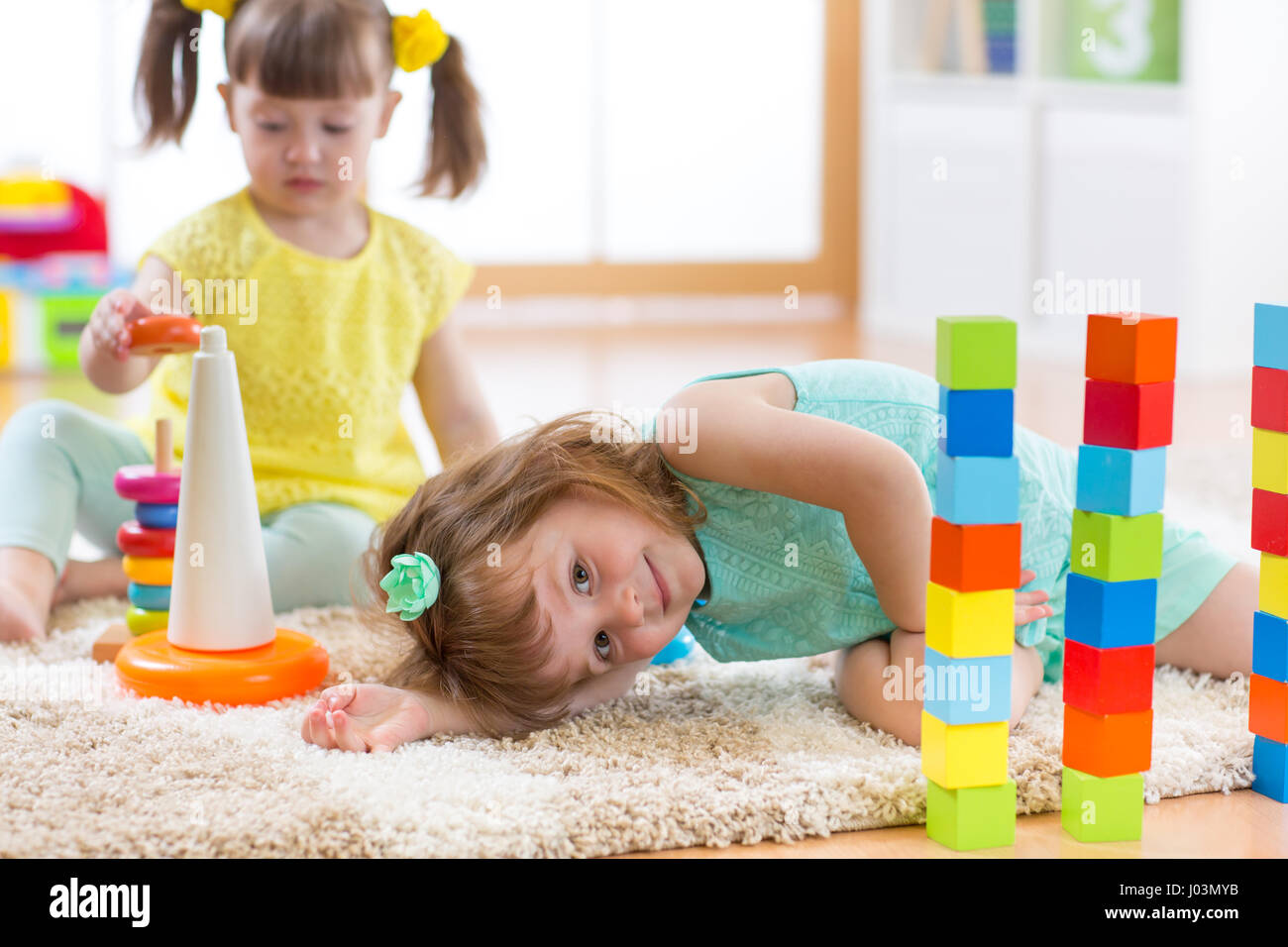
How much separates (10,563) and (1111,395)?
3.20 ft

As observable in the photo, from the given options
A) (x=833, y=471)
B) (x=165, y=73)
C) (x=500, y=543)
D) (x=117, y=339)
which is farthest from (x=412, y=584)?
(x=165, y=73)

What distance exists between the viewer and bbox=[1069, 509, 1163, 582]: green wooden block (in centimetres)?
82

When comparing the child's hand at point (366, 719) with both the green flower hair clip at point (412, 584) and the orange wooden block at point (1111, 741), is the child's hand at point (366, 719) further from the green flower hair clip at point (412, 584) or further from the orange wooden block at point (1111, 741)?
the orange wooden block at point (1111, 741)

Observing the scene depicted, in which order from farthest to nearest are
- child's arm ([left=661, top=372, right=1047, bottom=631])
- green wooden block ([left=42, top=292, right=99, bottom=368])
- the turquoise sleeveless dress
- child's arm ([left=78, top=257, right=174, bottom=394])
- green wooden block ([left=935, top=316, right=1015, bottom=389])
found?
1. green wooden block ([left=42, top=292, right=99, bottom=368])
2. child's arm ([left=78, top=257, right=174, bottom=394])
3. the turquoise sleeveless dress
4. child's arm ([left=661, top=372, right=1047, bottom=631])
5. green wooden block ([left=935, top=316, right=1015, bottom=389])

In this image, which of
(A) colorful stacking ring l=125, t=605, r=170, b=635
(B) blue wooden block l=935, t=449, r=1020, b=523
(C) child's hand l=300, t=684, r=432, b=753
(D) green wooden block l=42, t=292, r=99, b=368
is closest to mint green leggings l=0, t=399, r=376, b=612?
(A) colorful stacking ring l=125, t=605, r=170, b=635

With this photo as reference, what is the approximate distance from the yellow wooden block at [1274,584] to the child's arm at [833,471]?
0.22 m

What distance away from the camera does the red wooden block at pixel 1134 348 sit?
2.64 ft

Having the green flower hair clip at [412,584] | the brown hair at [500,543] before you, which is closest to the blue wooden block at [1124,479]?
the brown hair at [500,543]

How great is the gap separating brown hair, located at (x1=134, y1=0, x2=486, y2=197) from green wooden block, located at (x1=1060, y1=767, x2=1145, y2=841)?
38.2 inches

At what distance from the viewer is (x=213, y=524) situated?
1.12 m

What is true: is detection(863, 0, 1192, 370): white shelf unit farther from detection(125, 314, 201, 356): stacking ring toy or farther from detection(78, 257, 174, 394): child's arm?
detection(125, 314, 201, 356): stacking ring toy

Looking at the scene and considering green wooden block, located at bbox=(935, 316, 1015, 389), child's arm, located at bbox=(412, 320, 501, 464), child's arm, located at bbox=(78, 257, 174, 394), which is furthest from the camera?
child's arm, located at bbox=(412, 320, 501, 464)

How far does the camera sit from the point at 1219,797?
0.96 meters
